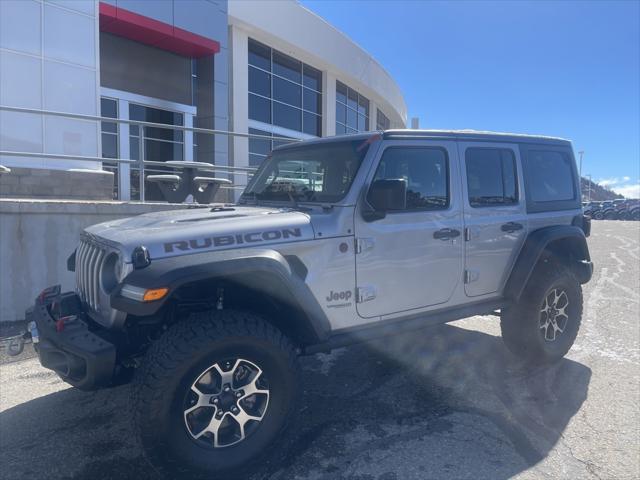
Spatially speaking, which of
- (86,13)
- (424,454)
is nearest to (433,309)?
(424,454)

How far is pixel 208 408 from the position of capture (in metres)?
2.72

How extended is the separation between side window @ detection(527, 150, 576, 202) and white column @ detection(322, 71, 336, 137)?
638 inches

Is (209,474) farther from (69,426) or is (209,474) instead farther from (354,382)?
(354,382)

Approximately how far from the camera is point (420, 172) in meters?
3.75

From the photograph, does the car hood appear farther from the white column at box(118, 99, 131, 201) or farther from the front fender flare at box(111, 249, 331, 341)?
the white column at box(118, 99, 131, 201)

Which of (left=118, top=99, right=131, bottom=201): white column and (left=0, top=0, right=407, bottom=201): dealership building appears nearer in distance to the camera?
(left=0, top=0, right=407, bottom=201): dealership building

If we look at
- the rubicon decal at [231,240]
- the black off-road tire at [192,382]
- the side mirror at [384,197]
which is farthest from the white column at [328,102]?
the black off-road tire at [192,382]

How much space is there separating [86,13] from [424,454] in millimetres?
10957

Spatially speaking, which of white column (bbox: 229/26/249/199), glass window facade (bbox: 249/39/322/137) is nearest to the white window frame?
white column (bbox: 229/26/249/199)

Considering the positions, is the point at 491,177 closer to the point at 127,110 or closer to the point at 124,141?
the point at 124,141

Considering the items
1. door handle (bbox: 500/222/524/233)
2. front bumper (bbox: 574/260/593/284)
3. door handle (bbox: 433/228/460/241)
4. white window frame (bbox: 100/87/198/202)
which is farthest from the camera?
white window frame (bbox: 100/87/198/202)

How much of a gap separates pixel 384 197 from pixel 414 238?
53 centimetres

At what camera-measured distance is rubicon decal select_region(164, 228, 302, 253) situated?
2.70 m

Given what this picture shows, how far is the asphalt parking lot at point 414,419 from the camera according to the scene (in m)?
2.90
